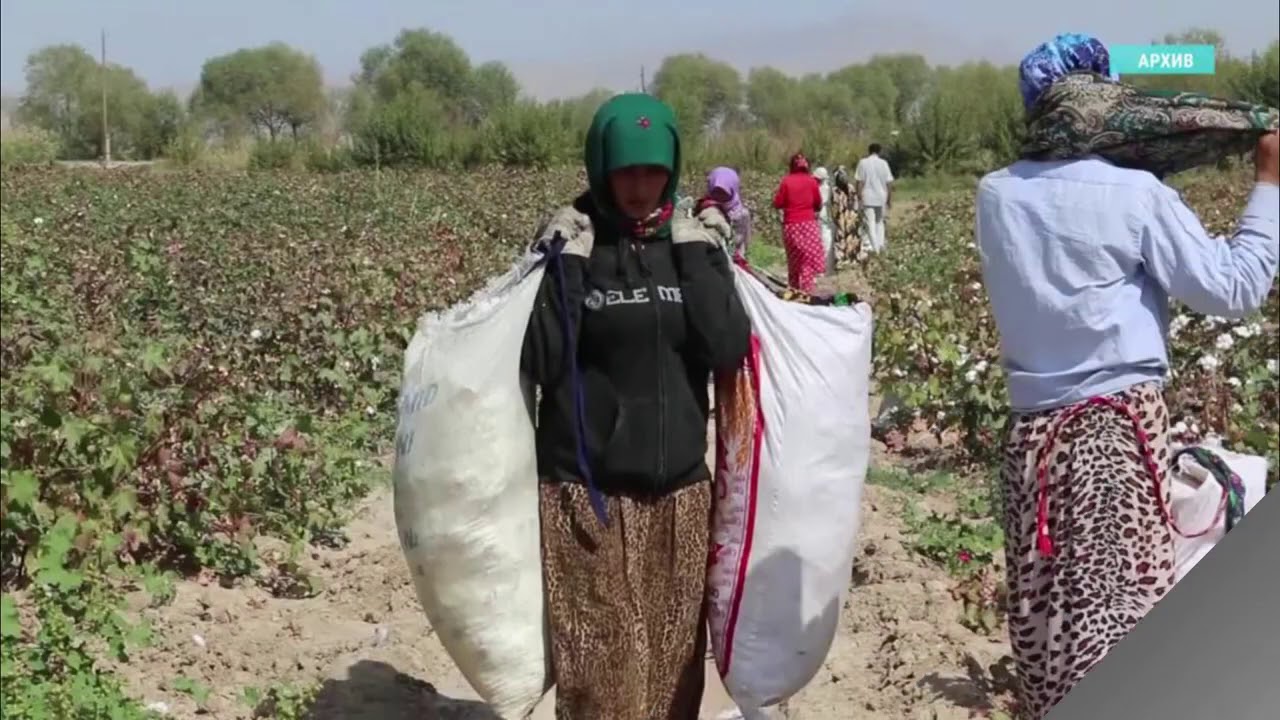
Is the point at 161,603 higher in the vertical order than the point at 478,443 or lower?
lower

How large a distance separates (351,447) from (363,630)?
1567mm

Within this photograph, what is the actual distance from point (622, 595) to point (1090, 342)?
1021 millimetres

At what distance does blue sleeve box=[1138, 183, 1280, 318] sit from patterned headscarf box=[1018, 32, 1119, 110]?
240 mm

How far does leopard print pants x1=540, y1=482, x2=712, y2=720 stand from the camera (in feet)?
9.96

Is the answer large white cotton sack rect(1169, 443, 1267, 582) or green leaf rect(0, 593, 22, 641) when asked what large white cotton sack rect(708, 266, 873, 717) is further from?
green leaf rect(0, 593, 22, 641)

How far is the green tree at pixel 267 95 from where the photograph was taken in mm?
40562

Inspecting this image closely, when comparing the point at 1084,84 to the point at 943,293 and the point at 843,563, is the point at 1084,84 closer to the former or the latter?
the point at 843,563

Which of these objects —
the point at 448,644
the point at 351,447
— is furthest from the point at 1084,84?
the point at 351,447

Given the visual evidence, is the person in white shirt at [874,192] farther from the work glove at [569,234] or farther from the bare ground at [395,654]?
the work glove at [569,234]

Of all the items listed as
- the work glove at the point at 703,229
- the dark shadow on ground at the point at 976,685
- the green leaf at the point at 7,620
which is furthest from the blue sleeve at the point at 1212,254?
the green leaf at the point at 7,620

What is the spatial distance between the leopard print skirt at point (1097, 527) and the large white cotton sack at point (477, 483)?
961mm

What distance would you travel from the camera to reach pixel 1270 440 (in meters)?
5.38

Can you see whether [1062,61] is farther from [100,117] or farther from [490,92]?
[490,92]

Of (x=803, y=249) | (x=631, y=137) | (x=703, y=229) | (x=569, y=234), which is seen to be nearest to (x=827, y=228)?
(x=803, y=249)
